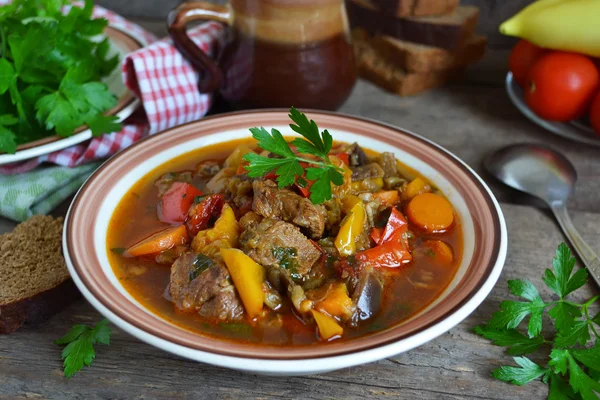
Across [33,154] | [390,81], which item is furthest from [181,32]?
[390,81]

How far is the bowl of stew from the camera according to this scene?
1997 millimetres

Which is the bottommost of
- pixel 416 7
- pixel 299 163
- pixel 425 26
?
pixel 425 26

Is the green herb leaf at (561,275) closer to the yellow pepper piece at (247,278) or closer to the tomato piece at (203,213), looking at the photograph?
the yellow pepper piece at (247,278)

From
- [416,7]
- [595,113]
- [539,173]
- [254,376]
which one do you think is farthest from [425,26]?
[254,376]

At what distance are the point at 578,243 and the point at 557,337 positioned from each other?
2.53ft

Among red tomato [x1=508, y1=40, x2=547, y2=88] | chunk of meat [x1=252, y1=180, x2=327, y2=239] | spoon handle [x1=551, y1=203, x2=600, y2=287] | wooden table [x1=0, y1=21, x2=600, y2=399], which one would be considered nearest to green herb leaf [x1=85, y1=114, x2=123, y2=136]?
wooden table [x1=0, y1=21, x2=600, y2=399]

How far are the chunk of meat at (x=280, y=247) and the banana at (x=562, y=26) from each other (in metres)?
2.40

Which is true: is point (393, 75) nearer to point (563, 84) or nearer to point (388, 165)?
point (563, 84)

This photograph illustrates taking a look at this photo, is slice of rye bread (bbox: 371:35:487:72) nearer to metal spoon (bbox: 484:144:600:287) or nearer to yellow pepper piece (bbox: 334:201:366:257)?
metal spoon (bbox: 484:144:600:287)

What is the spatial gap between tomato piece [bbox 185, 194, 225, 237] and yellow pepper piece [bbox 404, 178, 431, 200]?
2.89 ft

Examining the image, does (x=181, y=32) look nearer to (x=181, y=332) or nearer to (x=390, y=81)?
(x=390, y=81)

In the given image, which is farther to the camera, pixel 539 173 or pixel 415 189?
pixel 539 173

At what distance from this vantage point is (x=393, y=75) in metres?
4.41

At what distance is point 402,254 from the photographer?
250 cm
